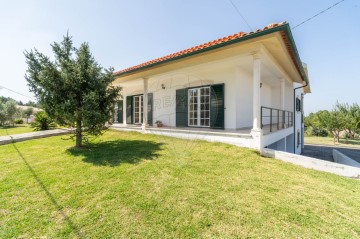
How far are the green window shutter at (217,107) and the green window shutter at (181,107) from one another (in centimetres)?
142

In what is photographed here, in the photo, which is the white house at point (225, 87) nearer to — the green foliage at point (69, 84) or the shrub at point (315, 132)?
the green foliage at point (69, 84)

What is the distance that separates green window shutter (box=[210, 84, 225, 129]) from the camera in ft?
23.6

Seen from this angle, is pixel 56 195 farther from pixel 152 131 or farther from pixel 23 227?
pixel 152 131

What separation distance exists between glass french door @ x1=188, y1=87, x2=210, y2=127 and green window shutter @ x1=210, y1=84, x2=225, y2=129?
0.26 metres

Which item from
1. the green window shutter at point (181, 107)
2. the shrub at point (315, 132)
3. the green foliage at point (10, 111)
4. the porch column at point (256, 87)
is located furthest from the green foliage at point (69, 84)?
the shrub at point (315, 132)

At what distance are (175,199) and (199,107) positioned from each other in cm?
546

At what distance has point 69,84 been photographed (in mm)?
5457

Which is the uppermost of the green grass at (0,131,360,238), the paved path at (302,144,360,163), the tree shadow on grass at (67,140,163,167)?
the tree shadow on grass at (67,140,163,167)

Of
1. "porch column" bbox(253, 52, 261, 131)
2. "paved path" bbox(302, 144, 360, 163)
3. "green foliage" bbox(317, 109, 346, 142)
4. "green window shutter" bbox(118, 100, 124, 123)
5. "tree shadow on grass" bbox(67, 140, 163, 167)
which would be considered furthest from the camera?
"green foliage" bbox(317, 109, 346, 142)

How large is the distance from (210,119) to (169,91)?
118 inches

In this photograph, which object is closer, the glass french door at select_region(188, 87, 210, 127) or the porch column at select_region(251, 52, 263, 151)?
the porch column at select_region(251, 52, 263, 151)

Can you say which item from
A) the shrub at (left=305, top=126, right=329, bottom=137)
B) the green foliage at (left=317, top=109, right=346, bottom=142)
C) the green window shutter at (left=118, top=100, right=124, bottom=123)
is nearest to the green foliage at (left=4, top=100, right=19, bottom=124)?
the green window shutter at (left=118, top=100, right=124, bottom=123)

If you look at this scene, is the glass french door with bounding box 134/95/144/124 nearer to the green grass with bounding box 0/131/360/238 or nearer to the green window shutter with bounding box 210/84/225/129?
the green window shutter with bounding box 210/84/225/129

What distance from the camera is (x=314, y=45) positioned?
270 inches
